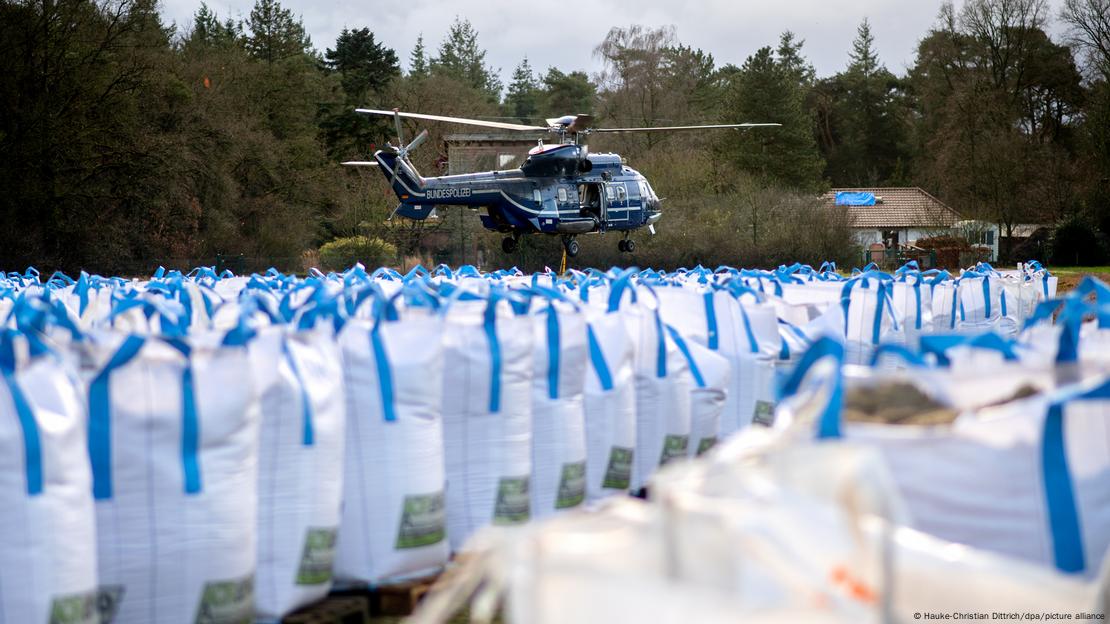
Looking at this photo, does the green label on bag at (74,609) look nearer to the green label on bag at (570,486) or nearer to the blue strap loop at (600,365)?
the green label on bag at (570,486)

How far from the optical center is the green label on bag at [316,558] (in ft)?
12.0

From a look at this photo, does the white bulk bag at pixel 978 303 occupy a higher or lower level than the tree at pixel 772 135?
lower

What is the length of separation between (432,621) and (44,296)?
18.9 feet

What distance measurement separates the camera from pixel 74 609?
300 cm

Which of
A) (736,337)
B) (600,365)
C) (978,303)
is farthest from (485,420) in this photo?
(978,303)

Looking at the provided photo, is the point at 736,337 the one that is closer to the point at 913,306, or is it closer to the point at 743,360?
the point at 743,360

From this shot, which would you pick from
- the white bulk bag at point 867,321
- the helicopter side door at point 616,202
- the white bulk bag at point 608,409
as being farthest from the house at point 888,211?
the white bulk bag at point 608,409

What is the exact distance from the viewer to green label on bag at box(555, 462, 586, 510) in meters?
4.60

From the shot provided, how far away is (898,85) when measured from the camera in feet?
225

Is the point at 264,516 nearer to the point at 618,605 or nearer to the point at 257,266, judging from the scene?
the point at 618,605

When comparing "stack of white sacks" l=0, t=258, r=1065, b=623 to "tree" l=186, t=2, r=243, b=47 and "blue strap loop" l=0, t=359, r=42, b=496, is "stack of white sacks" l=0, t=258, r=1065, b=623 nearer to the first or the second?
"blue strap loop" l=0, t=359, r=42, b=496

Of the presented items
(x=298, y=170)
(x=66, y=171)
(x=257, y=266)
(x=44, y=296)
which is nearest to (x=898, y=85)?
(x=298, y=170)

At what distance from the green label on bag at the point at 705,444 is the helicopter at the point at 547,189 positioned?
22550 millimetres

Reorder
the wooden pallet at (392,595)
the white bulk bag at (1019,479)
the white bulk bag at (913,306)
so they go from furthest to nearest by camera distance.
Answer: the white bulk bag at (913,306), the wooden pallet at (392,595), the white bulk bag at (1019,479)
